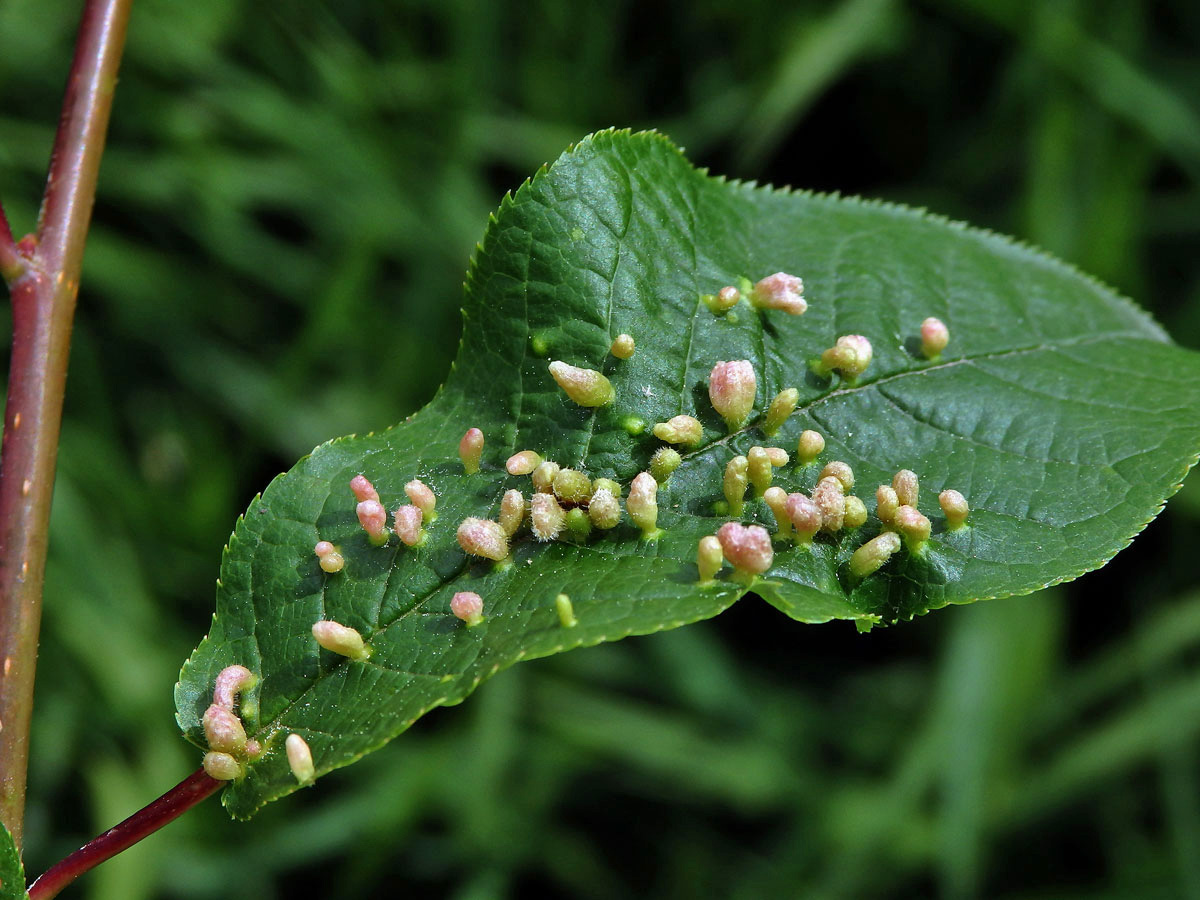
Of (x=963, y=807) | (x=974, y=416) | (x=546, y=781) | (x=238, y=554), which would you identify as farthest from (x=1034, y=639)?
(x=238, y=554)

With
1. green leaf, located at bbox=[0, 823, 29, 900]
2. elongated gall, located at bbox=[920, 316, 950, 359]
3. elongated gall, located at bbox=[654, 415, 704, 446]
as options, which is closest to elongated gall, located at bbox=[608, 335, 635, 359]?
elongated gall, located at bbox=[654, 415, 704, 446]

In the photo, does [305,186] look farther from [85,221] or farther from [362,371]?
[85,221]

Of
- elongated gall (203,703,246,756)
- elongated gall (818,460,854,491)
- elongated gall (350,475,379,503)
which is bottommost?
elongated gall (203,703,246,756)

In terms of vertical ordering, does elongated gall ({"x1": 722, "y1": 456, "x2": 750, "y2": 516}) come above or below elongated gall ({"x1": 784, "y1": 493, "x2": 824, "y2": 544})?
above

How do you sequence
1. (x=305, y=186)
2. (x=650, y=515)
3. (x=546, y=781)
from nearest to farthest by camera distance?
(x=650, y=515)
(x=546, y=781)
(x=305, y=186)

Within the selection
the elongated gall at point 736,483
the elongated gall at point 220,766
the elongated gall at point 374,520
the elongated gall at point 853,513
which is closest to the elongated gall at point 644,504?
the elongated gall at point 736,483

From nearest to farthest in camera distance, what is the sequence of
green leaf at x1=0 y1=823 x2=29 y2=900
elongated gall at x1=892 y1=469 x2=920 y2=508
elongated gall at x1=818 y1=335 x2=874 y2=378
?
green leaf at x1=0 y1=823 x2=29 y2=900
elongated gall at x1=892 y1=469 x2=920 y2=508
elongated gall at x1=818 y1=335 x2=874 y2=378

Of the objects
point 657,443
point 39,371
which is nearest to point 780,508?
point 657,443

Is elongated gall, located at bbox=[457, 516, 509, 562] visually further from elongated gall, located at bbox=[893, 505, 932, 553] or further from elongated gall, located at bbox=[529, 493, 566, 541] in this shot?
elongated gall, located at bbox=[893, 505, 932, 553]

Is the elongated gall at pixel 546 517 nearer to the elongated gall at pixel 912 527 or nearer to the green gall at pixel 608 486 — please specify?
the green gall at pixel 608 486
